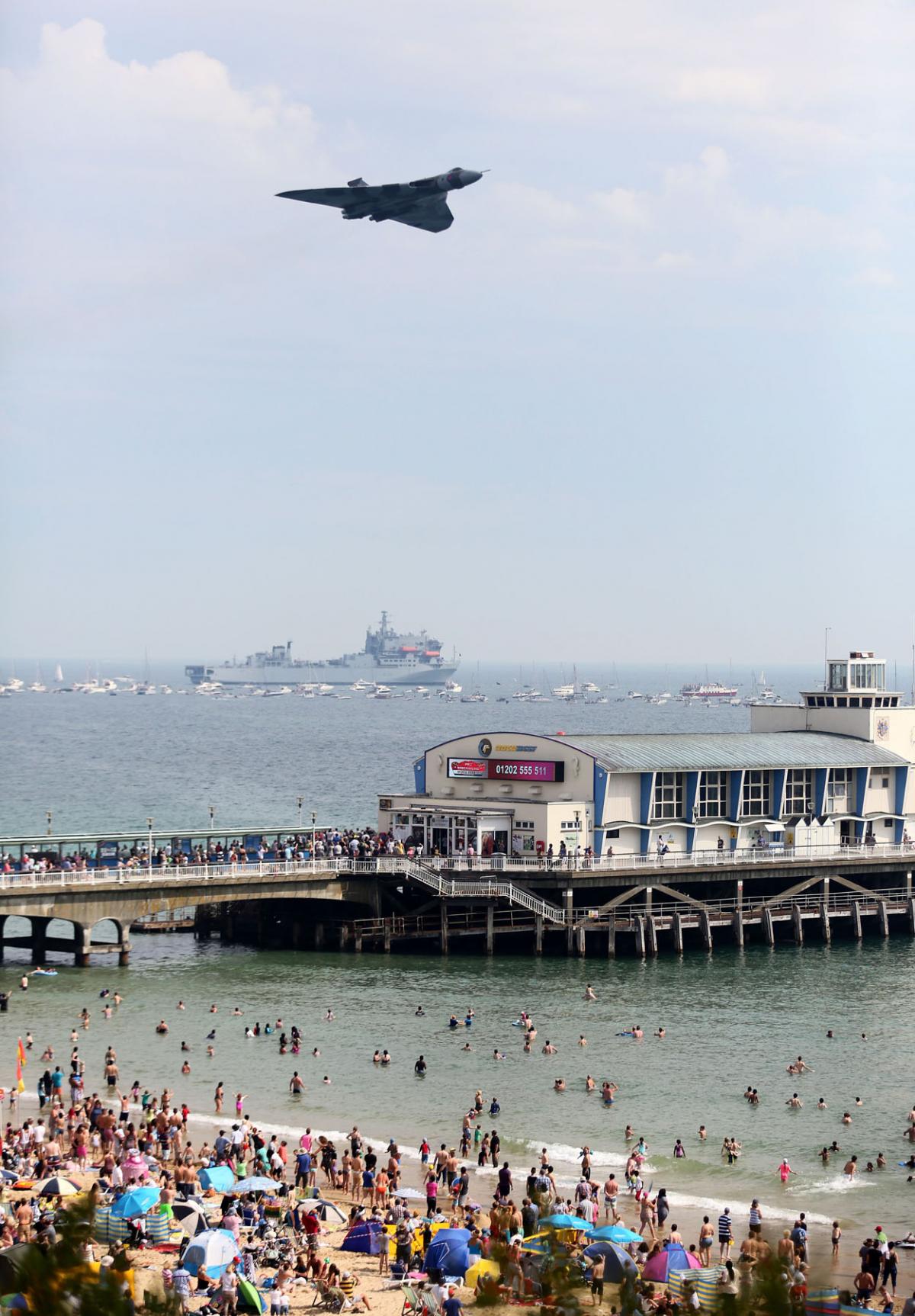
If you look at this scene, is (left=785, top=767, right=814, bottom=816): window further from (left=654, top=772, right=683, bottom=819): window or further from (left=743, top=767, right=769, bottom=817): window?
(left=654, top=772, right=683, bottom=819): window

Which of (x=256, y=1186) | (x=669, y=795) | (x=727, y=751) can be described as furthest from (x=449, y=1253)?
(x=727, y=751)

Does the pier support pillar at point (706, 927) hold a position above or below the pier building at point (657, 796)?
below

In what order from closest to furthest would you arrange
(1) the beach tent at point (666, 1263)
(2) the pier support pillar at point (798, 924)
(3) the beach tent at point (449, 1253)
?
(1) the beach tent at point (666, 1263) < (3) the beach tent at point (449, 1253) < (2) the pier support pillar at point (798, 924)

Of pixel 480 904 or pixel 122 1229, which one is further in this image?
pixel 480 904

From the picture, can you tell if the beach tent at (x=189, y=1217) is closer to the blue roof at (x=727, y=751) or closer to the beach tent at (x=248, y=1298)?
the beach tent at (x=248, y=1298)

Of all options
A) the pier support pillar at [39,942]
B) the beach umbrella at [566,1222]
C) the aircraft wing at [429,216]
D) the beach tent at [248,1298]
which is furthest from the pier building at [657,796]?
the beach tent at [248,1298]

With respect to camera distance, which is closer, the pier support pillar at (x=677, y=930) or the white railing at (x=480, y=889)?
the white railing at (x=480, y=889)

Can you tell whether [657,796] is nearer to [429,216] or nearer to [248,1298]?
[429,216]
